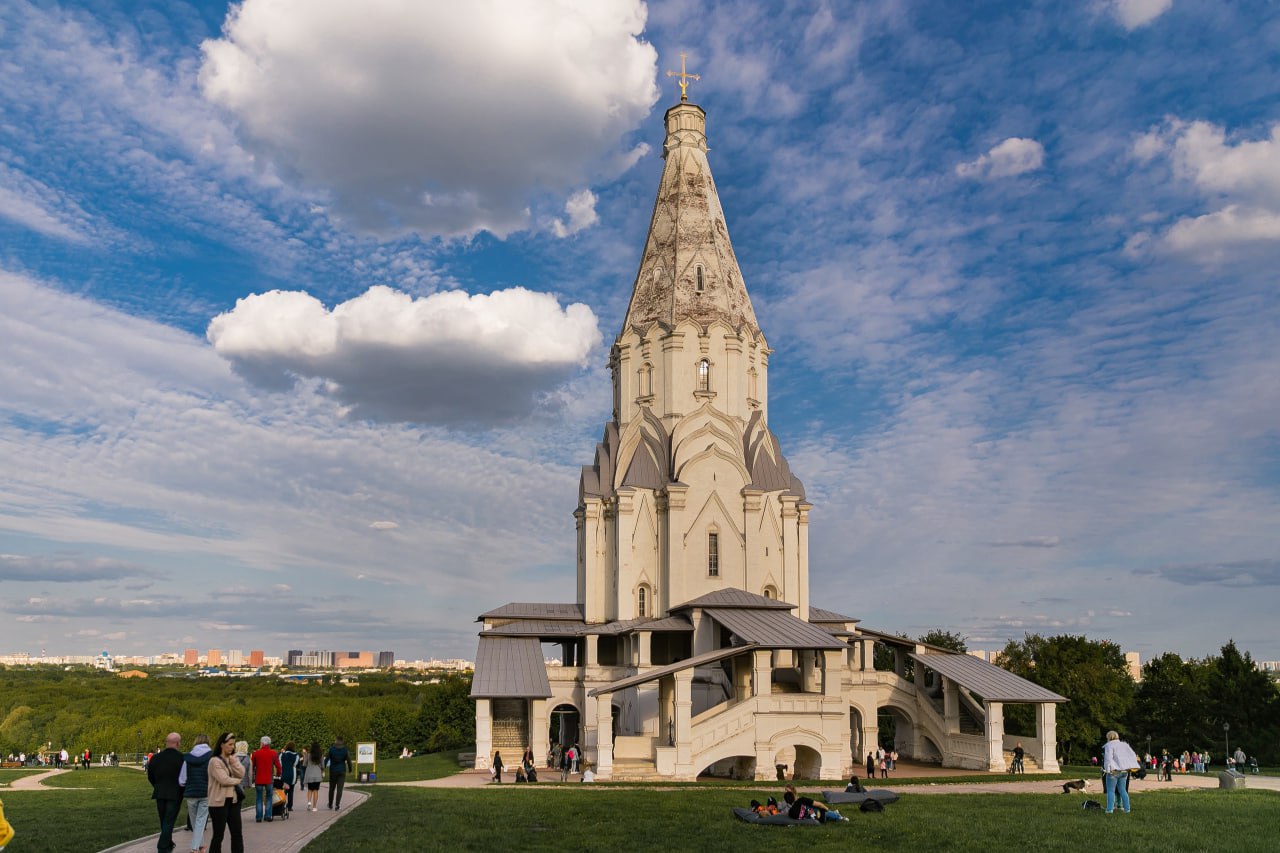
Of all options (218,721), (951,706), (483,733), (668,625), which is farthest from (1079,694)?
(218,721)

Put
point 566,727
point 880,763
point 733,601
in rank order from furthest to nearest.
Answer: point 566,727, point 733,601, point 880,763

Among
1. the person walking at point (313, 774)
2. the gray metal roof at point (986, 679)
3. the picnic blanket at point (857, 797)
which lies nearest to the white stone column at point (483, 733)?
the gray metal roof at point (986, 679)

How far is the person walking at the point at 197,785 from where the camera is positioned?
11570 mm

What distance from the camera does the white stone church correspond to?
100ft

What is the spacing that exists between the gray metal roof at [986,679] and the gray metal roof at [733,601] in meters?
5.60

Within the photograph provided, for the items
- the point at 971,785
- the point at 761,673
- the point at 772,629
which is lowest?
the point at 971,785

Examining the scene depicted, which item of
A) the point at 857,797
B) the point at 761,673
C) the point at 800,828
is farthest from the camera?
the point at 761,673

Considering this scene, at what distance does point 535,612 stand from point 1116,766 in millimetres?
27430

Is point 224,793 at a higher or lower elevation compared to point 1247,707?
higher

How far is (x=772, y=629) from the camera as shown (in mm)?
32500

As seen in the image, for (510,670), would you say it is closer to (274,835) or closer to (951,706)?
(951,706)

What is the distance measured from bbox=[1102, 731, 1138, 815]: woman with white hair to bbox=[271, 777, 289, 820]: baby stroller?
1325 centimetres

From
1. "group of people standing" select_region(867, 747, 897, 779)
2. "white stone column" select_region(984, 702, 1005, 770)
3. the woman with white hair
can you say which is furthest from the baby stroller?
"white stone column" select_region(984, 702, 1005, 770)

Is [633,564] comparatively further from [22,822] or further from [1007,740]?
[22,822]
